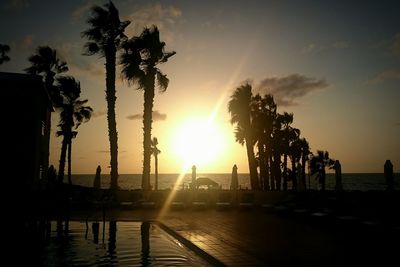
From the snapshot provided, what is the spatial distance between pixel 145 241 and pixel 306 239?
16.4 feet

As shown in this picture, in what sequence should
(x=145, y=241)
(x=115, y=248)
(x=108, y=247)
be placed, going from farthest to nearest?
(x=145, y=241) → (x=108, y=247) → (x=115, y=248)

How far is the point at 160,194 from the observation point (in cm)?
2611

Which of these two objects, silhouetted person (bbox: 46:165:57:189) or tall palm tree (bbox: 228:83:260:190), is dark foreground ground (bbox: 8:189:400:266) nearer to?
silhouetted person (bbox: 46:165:57:189)

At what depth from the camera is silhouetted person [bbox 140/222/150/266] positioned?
9.51 meters

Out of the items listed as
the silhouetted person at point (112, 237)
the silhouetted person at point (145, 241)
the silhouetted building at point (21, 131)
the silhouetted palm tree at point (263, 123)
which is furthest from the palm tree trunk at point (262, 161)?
the silhouetted person at point (112, 237)

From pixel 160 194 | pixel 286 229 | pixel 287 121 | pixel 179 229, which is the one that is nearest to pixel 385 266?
pixel 286 229

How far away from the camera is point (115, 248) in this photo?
11.3m

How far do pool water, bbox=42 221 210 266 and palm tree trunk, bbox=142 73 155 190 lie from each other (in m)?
11.1

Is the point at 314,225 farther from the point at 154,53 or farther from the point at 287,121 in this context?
the point at 287,121

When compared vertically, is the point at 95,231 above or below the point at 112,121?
below

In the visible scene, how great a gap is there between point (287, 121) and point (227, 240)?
1779 inches

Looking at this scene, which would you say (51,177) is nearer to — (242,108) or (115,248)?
(242,108)

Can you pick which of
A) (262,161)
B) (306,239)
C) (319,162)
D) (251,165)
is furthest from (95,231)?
(319,162)

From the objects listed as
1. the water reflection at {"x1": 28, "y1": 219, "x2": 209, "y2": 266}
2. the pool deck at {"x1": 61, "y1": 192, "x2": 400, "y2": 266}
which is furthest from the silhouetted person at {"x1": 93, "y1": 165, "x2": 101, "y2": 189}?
the water reflection at {"x1": 28, "y1": 219, "x2": 209, "y2": 266}
